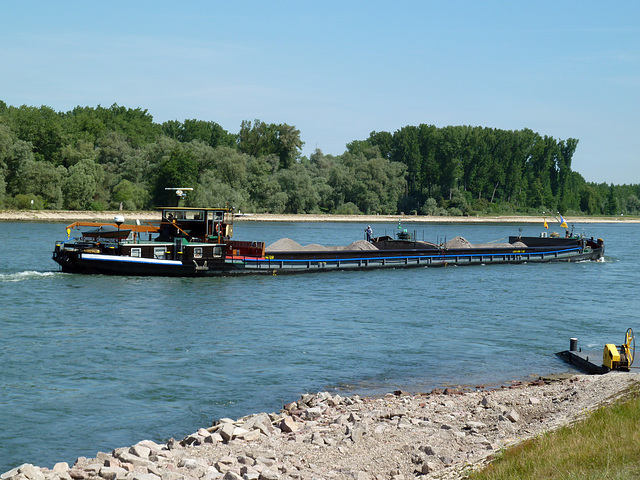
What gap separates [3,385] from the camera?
17109 mm

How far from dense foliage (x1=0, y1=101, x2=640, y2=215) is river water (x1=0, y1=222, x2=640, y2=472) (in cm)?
6377

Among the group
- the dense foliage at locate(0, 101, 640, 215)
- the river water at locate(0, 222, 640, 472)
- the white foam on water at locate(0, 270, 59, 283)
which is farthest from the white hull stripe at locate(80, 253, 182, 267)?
the dense foliage at locate(0, 101, 640, 215)

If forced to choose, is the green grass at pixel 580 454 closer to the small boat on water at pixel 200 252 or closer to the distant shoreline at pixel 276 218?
the small boat on water at pixel 200 252

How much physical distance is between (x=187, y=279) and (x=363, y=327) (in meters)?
16.6

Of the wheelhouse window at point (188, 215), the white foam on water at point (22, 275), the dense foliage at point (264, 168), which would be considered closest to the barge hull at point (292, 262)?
the white foam on water at point (22, 275)

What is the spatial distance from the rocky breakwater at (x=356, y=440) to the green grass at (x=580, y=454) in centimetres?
64

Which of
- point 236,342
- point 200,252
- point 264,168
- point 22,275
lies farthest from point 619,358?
point 264,168

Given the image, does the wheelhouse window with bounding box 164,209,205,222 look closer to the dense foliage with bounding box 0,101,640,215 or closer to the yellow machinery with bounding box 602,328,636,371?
the yellow machinery with bounding box 602,328,636,371

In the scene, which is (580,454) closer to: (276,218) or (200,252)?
(200,252)

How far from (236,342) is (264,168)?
108 meters

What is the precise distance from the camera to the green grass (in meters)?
8.83

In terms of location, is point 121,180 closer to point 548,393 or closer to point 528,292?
point 528,292

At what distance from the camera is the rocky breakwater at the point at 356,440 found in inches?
401

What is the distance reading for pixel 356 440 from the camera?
11.8 meters
